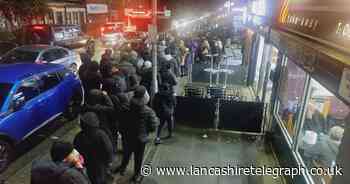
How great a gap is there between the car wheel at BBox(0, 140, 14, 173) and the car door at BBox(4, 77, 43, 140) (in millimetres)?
236

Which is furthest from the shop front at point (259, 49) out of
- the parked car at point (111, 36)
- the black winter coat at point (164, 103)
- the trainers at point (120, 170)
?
the parked car at point (111, 36)

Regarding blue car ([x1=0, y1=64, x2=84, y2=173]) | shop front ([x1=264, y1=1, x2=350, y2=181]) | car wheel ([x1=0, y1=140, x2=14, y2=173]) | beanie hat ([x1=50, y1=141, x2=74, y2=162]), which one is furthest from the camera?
blue car ([x1=0, y1=64, x2=84, y2=173])

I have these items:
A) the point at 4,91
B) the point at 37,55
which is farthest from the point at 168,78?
the point at 37,55

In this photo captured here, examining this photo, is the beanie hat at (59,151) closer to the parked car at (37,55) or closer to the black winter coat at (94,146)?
the black winter coat at (94,146)

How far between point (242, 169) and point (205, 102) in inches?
90.8

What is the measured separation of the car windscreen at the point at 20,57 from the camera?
1053 cm

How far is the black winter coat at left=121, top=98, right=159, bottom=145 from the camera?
15.8 ft

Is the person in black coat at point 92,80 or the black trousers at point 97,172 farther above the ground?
the person in black coat at point 92,80

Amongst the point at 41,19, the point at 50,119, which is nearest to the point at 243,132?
the point at 50,119

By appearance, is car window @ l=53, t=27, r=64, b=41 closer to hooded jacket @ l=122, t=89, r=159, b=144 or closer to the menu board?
hooded jacket @ l=122, t=89, r=159, b=144

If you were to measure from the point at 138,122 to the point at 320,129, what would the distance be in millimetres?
3569

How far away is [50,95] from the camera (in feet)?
22.7

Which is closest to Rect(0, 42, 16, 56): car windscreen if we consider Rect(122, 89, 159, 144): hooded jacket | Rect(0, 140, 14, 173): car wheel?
Rect(0, 140, 14, 173): car wheel

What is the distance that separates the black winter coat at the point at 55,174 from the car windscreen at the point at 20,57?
28.2ft
